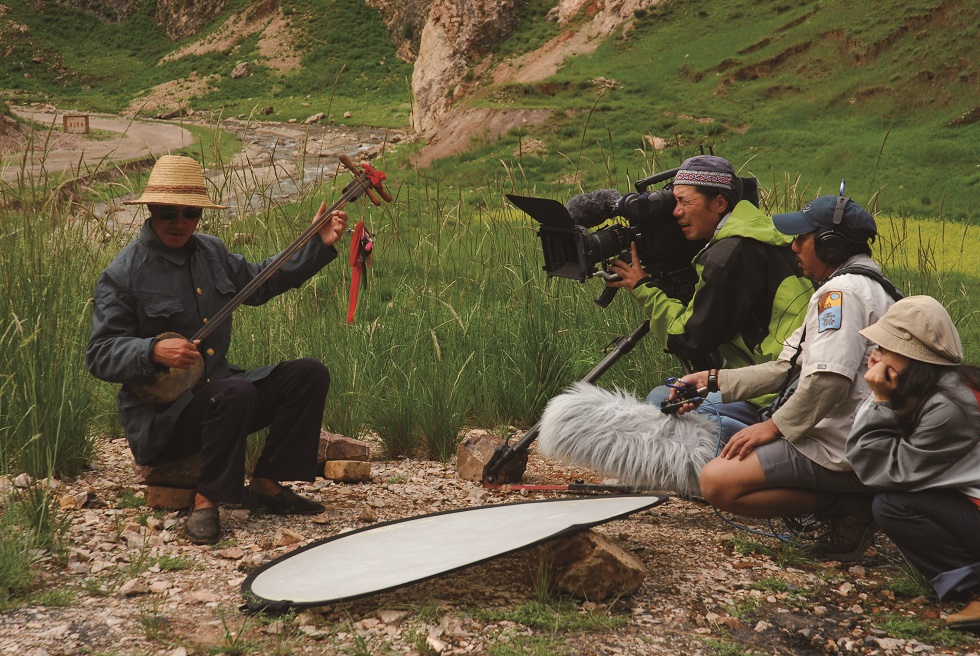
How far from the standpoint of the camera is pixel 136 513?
386cm

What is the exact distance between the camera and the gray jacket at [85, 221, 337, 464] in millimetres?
3568

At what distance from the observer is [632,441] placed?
12.4 ft

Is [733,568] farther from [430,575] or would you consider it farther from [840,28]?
[840,28]

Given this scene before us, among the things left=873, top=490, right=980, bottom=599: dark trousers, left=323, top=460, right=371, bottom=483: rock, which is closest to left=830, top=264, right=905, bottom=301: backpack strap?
left=873, top=490, right=980, bottom=599: dark trousers

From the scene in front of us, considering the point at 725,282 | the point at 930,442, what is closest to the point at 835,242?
the point at 725,282

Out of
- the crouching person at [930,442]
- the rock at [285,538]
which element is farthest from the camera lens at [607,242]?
the rock at [285,538]

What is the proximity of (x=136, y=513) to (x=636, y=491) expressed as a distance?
6.41 feet

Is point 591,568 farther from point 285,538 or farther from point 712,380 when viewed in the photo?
point 285,538

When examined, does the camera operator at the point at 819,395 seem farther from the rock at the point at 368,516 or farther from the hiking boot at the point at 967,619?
the rock at the point at 368,516

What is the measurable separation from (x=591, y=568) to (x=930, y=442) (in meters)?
1.09

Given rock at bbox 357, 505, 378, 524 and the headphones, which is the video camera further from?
rock at bbox 357, 505, 378, 524

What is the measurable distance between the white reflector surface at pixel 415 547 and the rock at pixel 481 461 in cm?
72

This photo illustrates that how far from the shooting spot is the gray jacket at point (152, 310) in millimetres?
3568

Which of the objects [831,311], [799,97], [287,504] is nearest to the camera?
[831,311]
